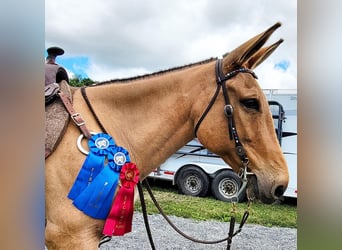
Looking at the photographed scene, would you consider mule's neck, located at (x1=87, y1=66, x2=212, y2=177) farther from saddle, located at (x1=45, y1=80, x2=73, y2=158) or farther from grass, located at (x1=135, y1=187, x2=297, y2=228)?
grass, located at (x1=135, y1=187, x2=297, y2=228)

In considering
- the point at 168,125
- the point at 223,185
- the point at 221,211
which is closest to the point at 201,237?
the point at 221,211

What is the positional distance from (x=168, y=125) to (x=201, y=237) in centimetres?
294

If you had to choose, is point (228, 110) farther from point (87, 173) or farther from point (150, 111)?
point (87, 173)

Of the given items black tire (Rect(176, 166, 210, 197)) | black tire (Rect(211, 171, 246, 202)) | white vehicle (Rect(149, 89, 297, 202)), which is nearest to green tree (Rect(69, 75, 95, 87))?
white vehicle (Rect(149, 89, 297, 202))

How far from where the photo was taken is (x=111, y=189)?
1.32 metres

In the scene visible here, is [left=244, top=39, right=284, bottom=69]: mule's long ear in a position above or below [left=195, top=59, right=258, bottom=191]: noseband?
above

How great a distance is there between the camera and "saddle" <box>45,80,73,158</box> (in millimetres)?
1323

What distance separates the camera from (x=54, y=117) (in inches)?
54.3

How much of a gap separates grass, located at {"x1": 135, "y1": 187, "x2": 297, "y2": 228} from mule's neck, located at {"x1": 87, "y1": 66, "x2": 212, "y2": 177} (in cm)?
309

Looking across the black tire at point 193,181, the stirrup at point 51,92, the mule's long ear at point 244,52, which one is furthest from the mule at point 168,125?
the black tire at point 193,181

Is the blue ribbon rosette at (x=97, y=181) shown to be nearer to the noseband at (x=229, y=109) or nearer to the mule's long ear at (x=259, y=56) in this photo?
the noseband at (x=229, y=109)
